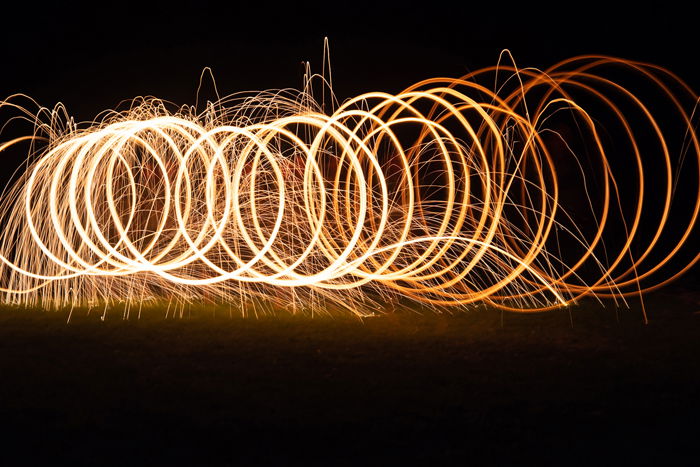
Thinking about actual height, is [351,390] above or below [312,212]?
below

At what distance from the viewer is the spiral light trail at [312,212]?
7043 millimetres

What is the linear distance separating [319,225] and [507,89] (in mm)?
12746

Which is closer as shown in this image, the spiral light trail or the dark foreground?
the dark foreground

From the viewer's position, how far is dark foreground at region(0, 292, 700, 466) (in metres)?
4.21

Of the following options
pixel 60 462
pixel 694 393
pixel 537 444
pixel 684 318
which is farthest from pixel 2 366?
pixel 684 318

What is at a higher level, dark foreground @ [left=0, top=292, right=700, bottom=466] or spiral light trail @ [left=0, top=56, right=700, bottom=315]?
spiral light trail @ [left=0, top=56, right=700, bottom=315]

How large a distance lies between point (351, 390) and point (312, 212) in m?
2.44

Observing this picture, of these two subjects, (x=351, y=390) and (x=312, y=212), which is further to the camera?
(x=312, y=212)

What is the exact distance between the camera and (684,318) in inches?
296

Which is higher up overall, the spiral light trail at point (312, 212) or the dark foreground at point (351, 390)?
the spiral light trail at point (312, 212)

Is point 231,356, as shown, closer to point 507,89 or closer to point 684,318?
point 684,318

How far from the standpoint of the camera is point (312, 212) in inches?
286

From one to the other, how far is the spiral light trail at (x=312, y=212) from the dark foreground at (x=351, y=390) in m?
0.55

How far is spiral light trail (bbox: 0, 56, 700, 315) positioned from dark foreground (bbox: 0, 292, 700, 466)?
1.82ft
